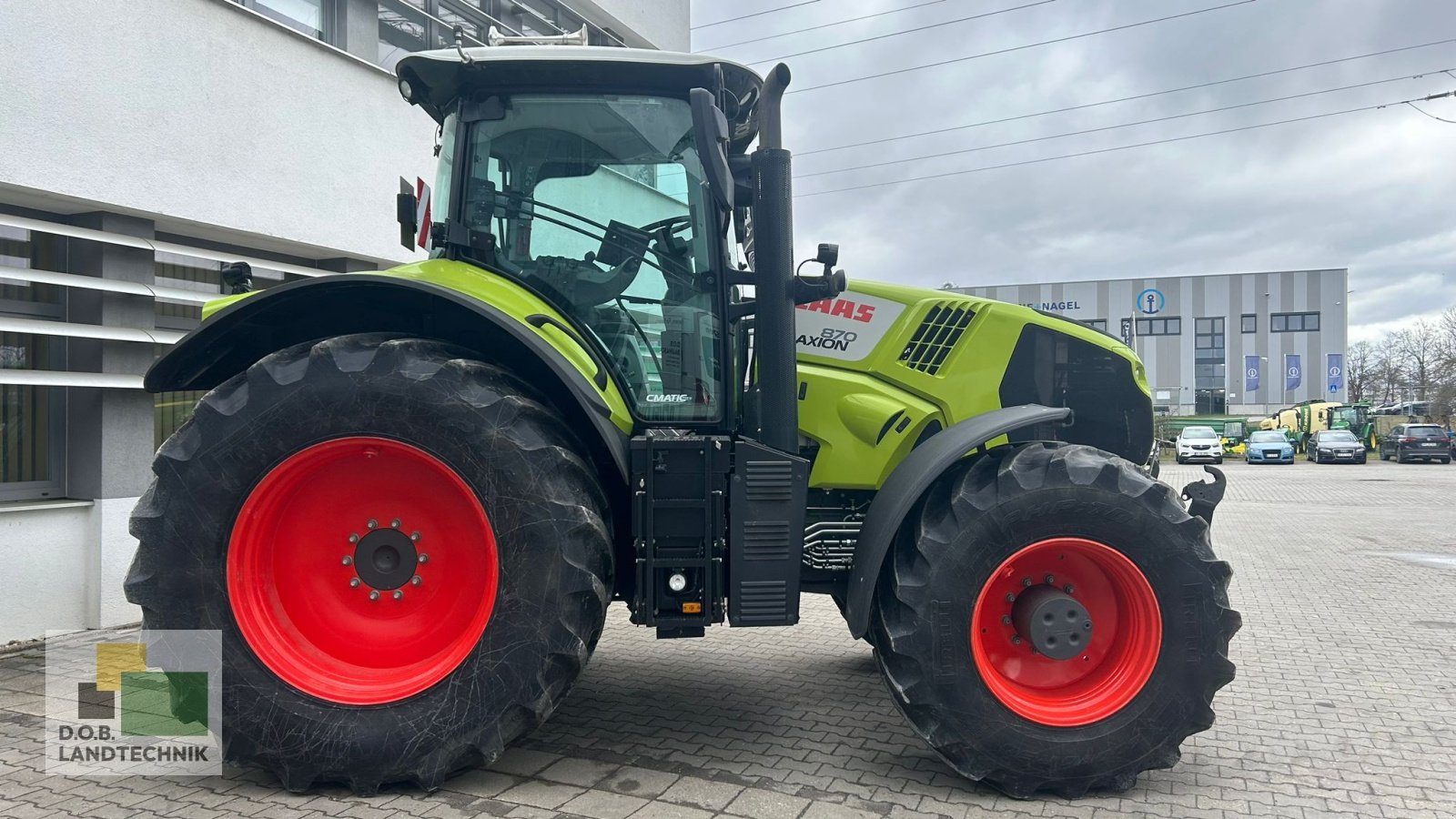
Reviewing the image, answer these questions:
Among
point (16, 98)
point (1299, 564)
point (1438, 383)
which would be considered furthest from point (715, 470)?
point (1438, 383)

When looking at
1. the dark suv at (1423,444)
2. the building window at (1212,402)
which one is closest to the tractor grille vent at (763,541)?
the dark suv at (1423,444)

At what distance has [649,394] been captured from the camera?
371cm

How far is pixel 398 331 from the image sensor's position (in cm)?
371

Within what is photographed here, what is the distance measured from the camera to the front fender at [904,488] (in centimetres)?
340

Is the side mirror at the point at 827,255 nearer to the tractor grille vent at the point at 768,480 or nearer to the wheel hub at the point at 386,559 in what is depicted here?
the tractor grille vent at the point at 768,480

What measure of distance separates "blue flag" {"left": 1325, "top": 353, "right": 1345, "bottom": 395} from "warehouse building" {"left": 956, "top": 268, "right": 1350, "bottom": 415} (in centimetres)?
5

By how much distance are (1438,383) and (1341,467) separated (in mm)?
19039

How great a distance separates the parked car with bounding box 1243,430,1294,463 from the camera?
106 feet

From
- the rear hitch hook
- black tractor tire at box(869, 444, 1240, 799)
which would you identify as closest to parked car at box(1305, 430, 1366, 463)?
the rear hitch hook

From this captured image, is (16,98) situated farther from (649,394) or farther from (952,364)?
(952,364)

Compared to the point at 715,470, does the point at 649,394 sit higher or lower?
higher

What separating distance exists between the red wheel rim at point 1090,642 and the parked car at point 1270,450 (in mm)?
33618

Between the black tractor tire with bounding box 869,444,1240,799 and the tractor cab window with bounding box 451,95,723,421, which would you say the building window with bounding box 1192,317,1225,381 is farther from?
the tractor cab window with bounding box 451,95,723,421

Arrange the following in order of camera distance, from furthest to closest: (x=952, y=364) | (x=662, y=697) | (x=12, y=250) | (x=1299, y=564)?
(x=1299, y=564)
(x=12, y=250)
(x=662, y=697)
(x=952, y=364)
